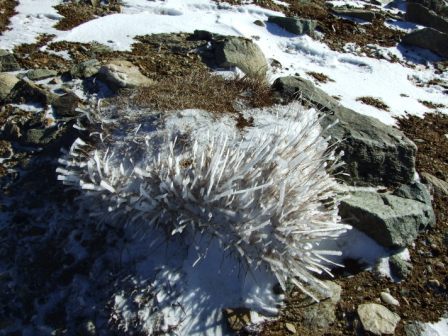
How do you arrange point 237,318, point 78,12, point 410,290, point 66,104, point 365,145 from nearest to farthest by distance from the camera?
1. point 237,318
2. point 410,290
3. point 365,145
4. point 66,104
5. point 78,12

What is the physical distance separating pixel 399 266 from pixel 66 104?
3.24 metres

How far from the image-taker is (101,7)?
6465mm

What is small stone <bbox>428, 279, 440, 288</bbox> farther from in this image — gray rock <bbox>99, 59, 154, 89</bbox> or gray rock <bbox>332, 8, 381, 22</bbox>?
gray rock <bbox>332, 8, 381, 22</bbox>

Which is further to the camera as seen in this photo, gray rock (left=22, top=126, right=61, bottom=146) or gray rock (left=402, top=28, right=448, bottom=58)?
gray rock (left=402, top=28, right=448, bottom=58)

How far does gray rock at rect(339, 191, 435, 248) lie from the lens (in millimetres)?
3506

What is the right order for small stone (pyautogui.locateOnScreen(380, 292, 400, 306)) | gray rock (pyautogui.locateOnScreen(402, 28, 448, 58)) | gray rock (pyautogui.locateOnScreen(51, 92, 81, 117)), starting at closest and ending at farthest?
1. small stone (pyautogui.locateOnScreen(380, 292, 400, 306))
2. gray rock (pyautogui.locateOnScreen(51, 92, 81, 117))
3. gray rock (pyautogui.locateOnScreen(402, 28, 448, 58))

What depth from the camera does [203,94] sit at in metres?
4.01

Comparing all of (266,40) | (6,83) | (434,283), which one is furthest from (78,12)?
(434,283)

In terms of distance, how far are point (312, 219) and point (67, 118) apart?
2.47m

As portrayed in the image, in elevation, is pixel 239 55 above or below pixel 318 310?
above

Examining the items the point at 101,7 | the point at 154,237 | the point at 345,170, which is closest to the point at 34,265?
the point at 154,237

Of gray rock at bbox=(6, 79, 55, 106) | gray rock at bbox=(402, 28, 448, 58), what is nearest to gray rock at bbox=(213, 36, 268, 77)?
gray rock at bbox=(6, 79, 55, 106)

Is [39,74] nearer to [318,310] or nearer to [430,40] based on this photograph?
[318,310]

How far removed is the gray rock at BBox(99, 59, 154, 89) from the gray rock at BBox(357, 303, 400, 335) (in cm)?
274
